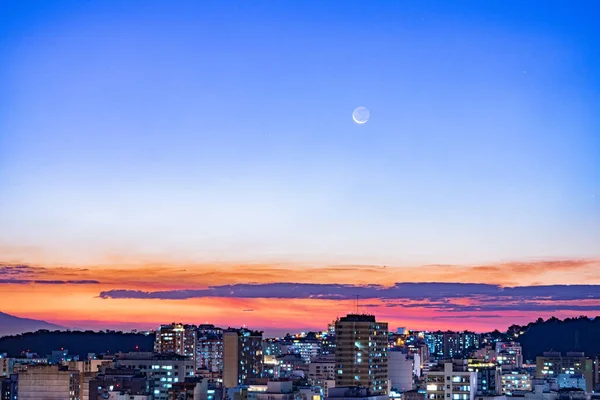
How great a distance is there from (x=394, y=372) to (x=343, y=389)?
39.2 metres

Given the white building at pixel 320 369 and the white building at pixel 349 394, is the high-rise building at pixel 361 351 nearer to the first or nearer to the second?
the white building at pixel 320 369

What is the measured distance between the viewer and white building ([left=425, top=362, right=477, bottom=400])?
203 ft

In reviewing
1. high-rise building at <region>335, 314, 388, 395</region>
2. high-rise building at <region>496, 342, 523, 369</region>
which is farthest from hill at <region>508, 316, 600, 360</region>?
high-rise building at <region>335, 314, 388, 395</region>

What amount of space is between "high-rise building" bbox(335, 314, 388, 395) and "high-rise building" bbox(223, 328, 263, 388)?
27.0 m

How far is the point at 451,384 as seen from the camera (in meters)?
62.2

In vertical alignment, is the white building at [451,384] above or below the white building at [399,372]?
above

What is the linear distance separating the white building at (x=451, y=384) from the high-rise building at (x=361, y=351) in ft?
122

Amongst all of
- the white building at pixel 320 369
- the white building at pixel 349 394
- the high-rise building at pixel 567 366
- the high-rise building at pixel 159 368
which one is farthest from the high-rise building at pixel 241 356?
the white building at pixel 349 394

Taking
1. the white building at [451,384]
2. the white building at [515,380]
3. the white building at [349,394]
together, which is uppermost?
the white building at [451,384]

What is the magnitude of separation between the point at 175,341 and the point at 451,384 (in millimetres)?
97558

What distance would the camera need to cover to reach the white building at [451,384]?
6191 centimetres

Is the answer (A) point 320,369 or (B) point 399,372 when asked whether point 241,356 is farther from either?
(B) point 399,372

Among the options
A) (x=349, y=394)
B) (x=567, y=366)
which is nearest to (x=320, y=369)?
(x=567, y=366)

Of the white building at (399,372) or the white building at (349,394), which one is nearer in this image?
the white building at (349,394)
